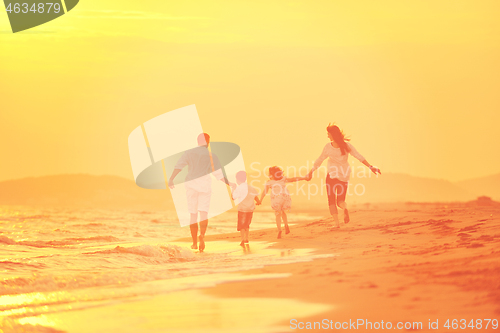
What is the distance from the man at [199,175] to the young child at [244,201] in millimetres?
917

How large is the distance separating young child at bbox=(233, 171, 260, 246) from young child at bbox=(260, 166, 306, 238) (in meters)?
0.58

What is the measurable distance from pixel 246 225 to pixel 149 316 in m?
6.94

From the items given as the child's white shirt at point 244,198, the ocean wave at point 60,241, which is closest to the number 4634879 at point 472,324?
the child's white shirt at point 244,198

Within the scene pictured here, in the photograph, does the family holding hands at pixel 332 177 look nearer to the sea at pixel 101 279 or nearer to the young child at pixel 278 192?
the young child at pixel 278 192

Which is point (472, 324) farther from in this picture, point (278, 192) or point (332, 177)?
point (278, 192)

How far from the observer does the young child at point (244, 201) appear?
35.7 feet

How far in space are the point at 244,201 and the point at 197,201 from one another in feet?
4.05

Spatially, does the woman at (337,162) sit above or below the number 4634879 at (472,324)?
above

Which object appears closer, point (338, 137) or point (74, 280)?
point (74, 280)

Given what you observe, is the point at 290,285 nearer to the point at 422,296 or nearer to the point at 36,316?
the point at 422,296

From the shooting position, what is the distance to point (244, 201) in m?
11.2

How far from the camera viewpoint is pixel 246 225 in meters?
10.9

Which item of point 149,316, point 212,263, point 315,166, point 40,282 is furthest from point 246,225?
point 149,316

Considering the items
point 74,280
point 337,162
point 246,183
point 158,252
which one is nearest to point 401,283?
point 74,280
